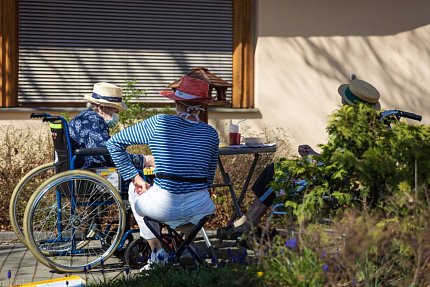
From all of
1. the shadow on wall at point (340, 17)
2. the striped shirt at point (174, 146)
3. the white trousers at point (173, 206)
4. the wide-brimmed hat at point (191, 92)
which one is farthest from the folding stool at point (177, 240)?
the shadow on wall at point (340, 17)

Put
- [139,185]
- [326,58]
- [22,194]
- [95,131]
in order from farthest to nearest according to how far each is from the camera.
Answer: [326,58]
[22,194]
[95,131]
[139,185]

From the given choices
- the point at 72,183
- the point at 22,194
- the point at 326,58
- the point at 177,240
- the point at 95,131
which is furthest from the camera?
A: the point at 326,58

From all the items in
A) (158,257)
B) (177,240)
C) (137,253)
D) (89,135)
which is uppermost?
(89,135)

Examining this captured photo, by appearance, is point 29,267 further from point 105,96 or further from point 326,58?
point 326,58

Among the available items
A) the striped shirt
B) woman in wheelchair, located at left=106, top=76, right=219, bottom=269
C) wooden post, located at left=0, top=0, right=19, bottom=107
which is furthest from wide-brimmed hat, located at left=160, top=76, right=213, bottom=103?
wooden post, located at left=0, top=0, right=19, bottom=107

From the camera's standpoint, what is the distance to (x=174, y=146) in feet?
23.4

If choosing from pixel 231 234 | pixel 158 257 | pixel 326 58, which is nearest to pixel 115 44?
pixel 326 58

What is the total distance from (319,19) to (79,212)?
18.1 feet

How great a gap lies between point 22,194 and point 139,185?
2538 millimetres

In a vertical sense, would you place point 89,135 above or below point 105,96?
below

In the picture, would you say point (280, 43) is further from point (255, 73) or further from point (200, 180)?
point (200, 180)

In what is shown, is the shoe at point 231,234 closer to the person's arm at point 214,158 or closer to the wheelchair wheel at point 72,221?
the person's arm at point 214,158

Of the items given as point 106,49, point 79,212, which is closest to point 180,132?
point 79,212

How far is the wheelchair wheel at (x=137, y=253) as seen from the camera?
7.78m
